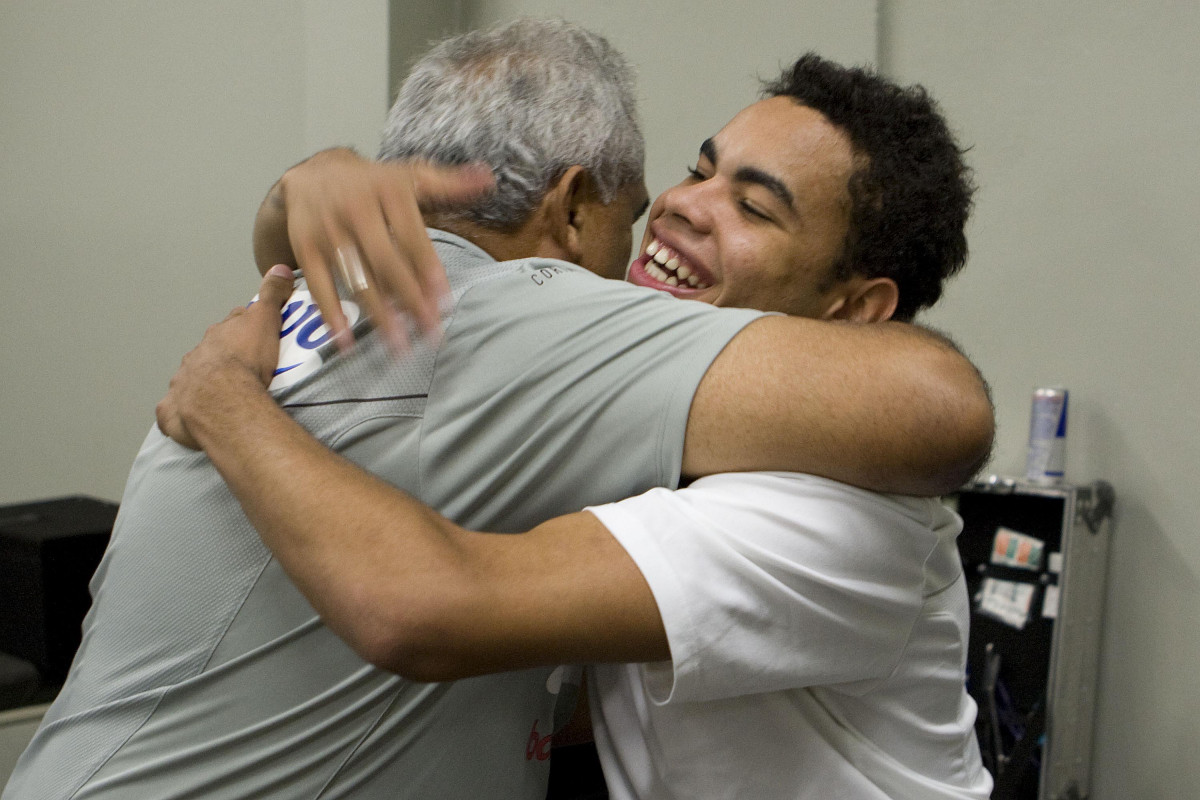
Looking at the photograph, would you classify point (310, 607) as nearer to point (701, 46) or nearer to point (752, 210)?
point (752, 210)

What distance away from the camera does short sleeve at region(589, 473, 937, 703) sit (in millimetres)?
846

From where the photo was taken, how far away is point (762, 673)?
896 millimetres

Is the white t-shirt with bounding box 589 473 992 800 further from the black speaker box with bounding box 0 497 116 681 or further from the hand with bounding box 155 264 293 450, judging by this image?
the black speaker box with bounding box 0 497 116 681

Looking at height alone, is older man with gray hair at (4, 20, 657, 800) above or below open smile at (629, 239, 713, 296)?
below

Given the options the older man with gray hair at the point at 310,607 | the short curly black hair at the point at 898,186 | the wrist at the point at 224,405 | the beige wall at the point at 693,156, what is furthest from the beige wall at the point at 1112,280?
the wrist at the point at 224,405

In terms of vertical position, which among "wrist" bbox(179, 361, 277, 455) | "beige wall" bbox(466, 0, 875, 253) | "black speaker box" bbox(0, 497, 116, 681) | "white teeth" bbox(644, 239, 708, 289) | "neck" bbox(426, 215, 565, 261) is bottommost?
"black speaker box" bbox(0, 497, 116, 681)

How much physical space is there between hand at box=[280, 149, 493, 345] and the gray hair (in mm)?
32

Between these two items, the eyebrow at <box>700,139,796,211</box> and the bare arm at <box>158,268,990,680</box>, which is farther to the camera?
the eyebrow at <box>700,139,796,211</box>

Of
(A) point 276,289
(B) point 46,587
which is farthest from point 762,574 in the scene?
(B) point 46,587

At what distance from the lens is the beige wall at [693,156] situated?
2.73 metres

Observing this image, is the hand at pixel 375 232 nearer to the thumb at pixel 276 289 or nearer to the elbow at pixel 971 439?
the thumb at pixel 276 289

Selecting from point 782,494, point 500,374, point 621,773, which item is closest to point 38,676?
point 621,773

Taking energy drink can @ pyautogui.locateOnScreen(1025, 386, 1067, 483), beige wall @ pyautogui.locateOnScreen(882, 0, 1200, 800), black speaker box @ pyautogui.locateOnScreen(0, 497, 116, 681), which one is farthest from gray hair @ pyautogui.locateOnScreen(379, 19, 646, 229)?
beige wall @ pyautogui.locateOnScreen(882, 0, 1200, 800)

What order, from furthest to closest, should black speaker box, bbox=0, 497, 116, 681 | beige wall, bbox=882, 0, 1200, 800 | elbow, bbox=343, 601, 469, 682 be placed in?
beige wall, bbox=882, 0, 1200, 800 < black speaker box, bbox=0, 497, 116, 681 < elbow, bbox=343, 601, 469, 682
